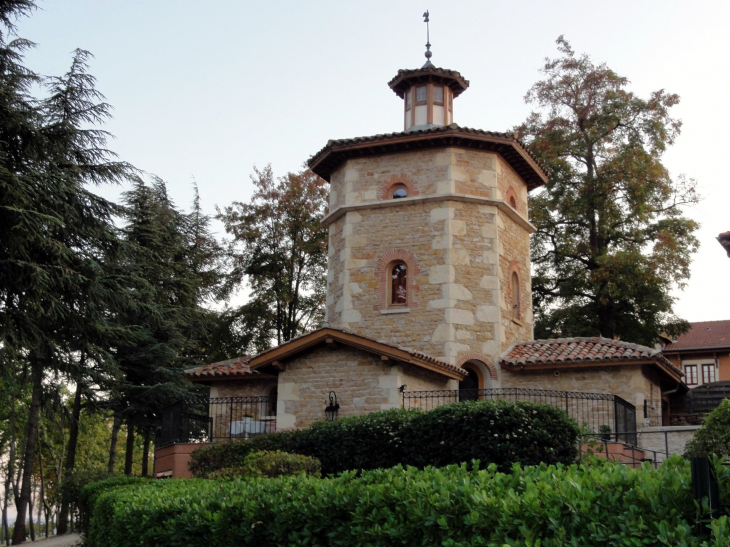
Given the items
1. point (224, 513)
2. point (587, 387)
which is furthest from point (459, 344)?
point (224, 513)

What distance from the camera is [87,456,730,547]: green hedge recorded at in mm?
4926

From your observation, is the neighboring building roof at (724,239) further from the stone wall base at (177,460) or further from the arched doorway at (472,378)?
the stone wall base at (177,460)

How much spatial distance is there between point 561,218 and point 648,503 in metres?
24.3

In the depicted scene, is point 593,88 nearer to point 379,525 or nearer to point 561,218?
point 561,218

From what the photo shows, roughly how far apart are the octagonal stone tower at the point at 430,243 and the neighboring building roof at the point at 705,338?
1197 inches

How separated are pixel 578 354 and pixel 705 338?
34.7 m

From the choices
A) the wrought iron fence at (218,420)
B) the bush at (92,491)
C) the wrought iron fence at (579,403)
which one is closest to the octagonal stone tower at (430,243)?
the wrought iron fence at (579,403)

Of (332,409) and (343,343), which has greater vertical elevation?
(343,343)

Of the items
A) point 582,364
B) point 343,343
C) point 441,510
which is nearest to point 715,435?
point 441,510

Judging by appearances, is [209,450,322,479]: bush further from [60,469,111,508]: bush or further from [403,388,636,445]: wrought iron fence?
[60,469,111,508]: bush

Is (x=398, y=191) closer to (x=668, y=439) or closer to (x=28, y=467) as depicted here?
(x=668, y=439)

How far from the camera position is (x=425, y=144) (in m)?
21.3

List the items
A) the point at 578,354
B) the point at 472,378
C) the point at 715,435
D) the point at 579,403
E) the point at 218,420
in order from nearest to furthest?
the point at 715,435 → the point at 579,403 → the point at 578,354 → the point at 472,378 → the point at 218,420

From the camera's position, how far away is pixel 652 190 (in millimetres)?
26906
